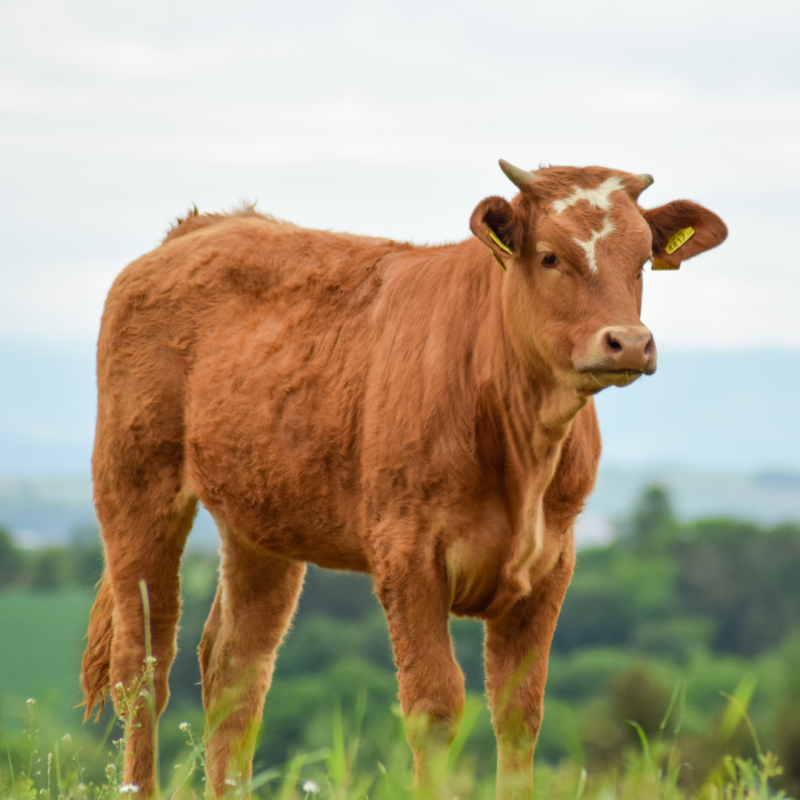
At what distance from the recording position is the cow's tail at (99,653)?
7320mm

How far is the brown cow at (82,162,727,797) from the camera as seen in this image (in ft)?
16.9

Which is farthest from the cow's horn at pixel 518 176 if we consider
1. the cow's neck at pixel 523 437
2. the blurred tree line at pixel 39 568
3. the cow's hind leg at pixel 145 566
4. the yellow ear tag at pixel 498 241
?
the blurred tree line at pixel 39 568

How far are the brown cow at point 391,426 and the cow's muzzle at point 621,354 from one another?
0.03 feet

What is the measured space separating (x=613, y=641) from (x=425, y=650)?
106 meters

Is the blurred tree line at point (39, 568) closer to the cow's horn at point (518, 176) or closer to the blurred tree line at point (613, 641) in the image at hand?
the blurred tree line at point (613, 641)

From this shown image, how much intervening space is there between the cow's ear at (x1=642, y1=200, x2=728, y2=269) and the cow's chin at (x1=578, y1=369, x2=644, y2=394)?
1.08m

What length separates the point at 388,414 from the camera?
18.2ft

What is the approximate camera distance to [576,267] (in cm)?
498

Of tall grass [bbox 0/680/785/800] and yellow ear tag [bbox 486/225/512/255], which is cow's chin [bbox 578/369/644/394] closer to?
yellow ear tag [bbox 486/225/512/255]

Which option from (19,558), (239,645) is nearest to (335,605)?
(19,558)

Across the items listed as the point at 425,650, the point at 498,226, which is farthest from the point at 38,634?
the point at 498,226

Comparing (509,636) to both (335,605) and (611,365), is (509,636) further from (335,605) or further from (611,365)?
(335,605)

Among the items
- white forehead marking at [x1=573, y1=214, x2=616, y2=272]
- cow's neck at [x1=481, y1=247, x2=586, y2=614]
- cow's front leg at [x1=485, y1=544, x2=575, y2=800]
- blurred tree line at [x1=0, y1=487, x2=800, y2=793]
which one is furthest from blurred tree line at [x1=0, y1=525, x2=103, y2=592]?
white forehead marking at [x1=573, y1=214, x2=616, y2=272]

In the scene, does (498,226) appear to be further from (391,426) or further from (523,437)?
(391,426)
